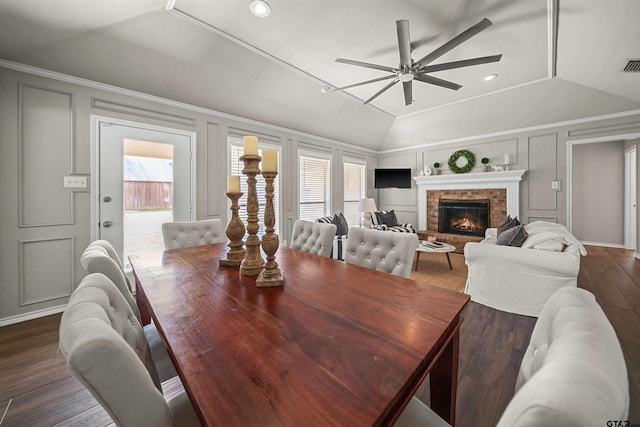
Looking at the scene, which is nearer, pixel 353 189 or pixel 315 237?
pixel 315 237

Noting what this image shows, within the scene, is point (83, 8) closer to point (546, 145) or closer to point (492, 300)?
point (492, 300)

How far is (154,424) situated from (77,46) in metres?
3.35

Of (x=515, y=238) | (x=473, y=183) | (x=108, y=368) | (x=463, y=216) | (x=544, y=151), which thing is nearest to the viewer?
(x=108, y=368)

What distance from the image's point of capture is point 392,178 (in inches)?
246

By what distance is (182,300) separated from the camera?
1.05 meters

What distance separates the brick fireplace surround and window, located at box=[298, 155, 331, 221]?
2287mm

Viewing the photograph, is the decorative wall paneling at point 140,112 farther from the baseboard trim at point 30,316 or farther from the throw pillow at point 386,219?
the throw pillow at point 386,219

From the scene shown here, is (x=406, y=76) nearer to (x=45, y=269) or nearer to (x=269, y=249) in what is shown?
(x=269, y=249)

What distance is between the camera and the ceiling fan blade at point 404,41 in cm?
187

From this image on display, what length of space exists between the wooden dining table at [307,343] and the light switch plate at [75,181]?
2.17 m

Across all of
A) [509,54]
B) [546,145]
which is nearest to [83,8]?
[509,54]

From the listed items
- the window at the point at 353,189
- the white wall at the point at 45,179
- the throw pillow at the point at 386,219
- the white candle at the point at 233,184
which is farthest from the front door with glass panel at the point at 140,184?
the throw pillow at the point at 386,219

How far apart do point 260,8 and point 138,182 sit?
234 cm

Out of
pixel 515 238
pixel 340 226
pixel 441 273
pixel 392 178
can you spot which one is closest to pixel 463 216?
pixel 392 178
